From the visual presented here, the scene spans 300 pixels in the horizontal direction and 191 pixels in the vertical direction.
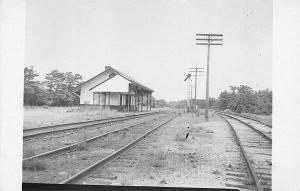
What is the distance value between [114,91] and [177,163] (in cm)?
174

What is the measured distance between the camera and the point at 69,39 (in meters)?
4.42

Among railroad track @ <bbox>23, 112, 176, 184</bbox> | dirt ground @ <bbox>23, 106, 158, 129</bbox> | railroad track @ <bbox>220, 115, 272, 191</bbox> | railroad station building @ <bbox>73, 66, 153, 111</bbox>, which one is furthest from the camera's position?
railroad station building @ <bbox>73, 66, 153, 111</bbox>

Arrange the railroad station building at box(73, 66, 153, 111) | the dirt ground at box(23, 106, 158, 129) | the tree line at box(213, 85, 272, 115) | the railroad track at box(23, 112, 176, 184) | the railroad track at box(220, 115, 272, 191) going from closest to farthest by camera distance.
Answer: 1. the railroad track at box(220, 115, 272, 191)
2. the railroad track at box(23, 112, 176, 184)
3. the tree line at box(213, 85, 272, 115)
4. the dirt ground at box(23, 106, 158, 129)
5. the railroad station building at box(73, 66, 153, 111)

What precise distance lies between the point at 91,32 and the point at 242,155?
2.88 meters

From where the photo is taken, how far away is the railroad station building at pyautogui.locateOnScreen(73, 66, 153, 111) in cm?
459

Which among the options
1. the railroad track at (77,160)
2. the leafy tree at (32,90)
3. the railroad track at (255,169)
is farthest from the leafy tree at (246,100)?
the leafy tree at (32,90)

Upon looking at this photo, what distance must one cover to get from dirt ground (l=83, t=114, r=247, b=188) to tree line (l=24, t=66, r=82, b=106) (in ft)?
4.57

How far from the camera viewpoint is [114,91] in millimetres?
4828

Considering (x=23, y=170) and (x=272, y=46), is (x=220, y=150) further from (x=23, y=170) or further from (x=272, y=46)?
(x=23, y=170)

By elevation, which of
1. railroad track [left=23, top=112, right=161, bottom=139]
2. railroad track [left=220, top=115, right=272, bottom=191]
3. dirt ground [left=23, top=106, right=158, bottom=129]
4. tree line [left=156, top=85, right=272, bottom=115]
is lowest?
railroad track [left=220, top=115, right=272, bottom=191]

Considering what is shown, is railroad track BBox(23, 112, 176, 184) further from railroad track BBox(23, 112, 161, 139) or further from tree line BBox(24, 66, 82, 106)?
tree line BBox(24, 66, 82, 106)

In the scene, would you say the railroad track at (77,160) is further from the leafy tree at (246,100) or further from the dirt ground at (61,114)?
the leafy tree at (246,100)

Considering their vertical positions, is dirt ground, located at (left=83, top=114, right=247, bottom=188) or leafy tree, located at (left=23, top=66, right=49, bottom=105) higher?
leafy tree, located at (left=23, top=66, right=49, bottom=105)

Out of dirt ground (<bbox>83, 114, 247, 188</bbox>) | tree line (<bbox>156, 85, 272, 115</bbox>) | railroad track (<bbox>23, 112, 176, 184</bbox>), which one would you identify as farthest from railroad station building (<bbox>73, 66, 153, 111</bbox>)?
dirt ground (<bbox>83, 114, 247, 188</bbox>)
